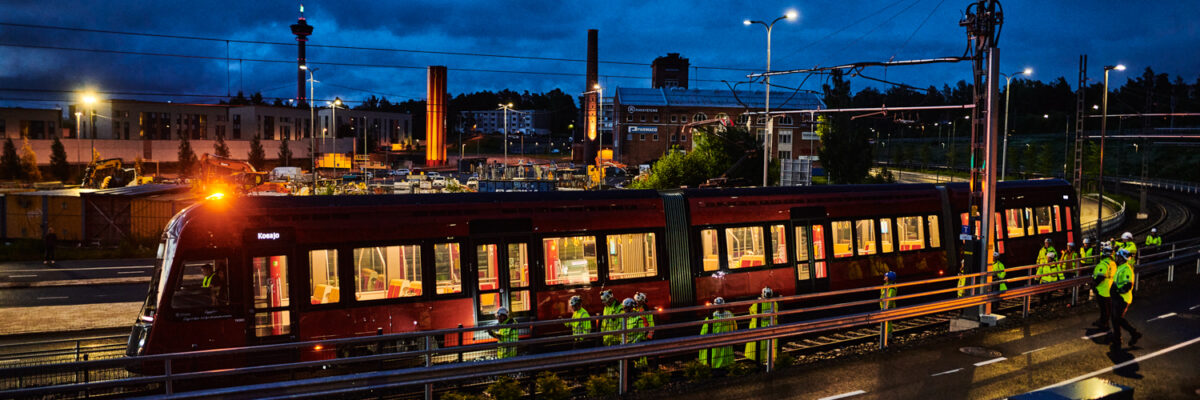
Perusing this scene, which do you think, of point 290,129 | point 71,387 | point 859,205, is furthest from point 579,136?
point 71,387

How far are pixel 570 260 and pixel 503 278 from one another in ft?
4.57

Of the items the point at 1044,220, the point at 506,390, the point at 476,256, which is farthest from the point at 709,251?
the point at 1044,220

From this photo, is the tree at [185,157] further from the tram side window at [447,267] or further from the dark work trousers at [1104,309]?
the dark work trousers at [1104,309]

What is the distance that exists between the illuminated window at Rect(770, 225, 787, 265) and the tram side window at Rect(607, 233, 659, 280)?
→ 2.99 metres

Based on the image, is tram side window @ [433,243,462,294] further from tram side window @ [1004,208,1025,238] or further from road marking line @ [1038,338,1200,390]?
tram side window @ [1004,208,1025,238]

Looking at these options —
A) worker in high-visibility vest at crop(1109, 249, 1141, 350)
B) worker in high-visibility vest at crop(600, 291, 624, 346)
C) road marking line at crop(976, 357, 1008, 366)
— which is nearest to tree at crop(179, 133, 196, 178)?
worker in high-visibility vest at crop(600, 291, 624, 346)

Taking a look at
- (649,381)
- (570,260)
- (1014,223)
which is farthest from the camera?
(1014,223)

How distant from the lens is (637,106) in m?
96.2

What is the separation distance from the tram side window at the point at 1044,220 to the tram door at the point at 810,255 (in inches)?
375

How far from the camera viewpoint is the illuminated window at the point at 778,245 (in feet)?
55.7

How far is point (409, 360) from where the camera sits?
12.8m

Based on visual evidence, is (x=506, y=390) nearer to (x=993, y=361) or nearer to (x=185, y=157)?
(x=993, y=361)

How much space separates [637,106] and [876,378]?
85.8 meters

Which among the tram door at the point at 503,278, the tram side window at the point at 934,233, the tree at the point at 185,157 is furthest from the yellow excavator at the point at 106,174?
the tram side window at the point at 934,233
